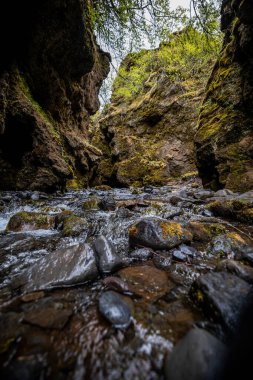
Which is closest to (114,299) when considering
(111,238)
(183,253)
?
(183,253)

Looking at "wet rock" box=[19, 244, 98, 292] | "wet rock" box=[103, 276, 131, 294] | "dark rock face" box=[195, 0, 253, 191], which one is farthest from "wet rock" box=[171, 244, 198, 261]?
"dark rock face" box=[195, 0, 253, 191]

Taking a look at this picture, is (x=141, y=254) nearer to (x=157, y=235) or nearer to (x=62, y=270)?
(x=157, y=235)

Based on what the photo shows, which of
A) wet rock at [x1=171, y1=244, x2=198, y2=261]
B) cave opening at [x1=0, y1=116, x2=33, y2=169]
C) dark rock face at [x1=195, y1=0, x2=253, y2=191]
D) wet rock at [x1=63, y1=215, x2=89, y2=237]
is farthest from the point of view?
cave opening at [x1=0, y1=116, x2=33, y2=169]

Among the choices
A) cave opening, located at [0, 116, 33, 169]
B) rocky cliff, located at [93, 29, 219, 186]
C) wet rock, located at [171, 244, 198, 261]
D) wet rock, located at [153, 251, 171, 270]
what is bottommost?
wet rock, located at [153, 251, 171, 270]

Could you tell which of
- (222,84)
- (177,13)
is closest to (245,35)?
(222,84)

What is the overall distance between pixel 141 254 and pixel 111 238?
0.82 metres

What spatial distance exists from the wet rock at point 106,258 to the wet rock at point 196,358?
0.99 metres

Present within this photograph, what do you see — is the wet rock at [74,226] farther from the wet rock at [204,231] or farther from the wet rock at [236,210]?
the wet rock at [236,210]

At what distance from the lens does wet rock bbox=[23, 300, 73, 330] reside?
116 cm

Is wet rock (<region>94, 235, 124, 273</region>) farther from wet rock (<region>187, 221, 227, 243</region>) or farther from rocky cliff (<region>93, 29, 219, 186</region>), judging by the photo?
rocky cliff (<region>93, 29, 219, 186</region>)

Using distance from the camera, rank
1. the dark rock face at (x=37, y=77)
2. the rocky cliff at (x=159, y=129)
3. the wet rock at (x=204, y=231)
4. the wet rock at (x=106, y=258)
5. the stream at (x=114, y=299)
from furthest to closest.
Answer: the rocky cliff at (x=159, y=129) < the dark rock face at (x=37, y=77) < the wet rock at (x=204, y=231) < the wet rock at (x=106, y=258) < the stream at (x=114, y=299)

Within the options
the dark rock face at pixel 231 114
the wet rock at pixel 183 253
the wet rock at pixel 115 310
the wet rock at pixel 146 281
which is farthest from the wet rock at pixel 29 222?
the dark rock face at pixel 231 114

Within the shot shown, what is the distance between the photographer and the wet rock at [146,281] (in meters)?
1.51

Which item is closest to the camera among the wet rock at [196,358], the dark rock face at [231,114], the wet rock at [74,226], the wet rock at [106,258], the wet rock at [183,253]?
the wet rock at [196,358]
